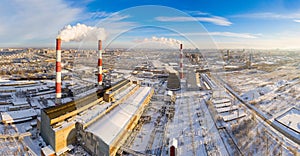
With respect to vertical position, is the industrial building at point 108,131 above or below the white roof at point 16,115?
above

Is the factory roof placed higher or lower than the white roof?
higher

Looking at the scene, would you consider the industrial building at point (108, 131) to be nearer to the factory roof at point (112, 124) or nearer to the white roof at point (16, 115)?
the factory roof at point (112, 124)

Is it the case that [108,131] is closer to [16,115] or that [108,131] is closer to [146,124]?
[146,124]

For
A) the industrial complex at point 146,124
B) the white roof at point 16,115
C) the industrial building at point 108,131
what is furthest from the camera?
the white roof at point 16,115

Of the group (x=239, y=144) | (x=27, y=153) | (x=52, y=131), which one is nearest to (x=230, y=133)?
(x=239, y=144)

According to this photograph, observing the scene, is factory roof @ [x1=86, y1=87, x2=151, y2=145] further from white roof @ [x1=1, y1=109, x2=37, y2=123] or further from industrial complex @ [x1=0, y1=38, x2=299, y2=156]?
white roof @ [x1=1, y1=109, x2=37, y2=123]

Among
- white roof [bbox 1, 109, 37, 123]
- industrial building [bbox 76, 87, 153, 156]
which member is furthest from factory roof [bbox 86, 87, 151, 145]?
white roof [bbox 1, 109, 37, 123]

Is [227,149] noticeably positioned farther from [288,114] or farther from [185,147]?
[288,114]

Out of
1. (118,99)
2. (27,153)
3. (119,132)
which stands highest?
(118,99)

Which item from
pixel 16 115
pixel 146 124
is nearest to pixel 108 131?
pixel 146 124

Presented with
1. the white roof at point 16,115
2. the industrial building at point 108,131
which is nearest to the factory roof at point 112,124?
the industrial building at point 108,131

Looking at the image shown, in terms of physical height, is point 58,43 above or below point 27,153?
above
